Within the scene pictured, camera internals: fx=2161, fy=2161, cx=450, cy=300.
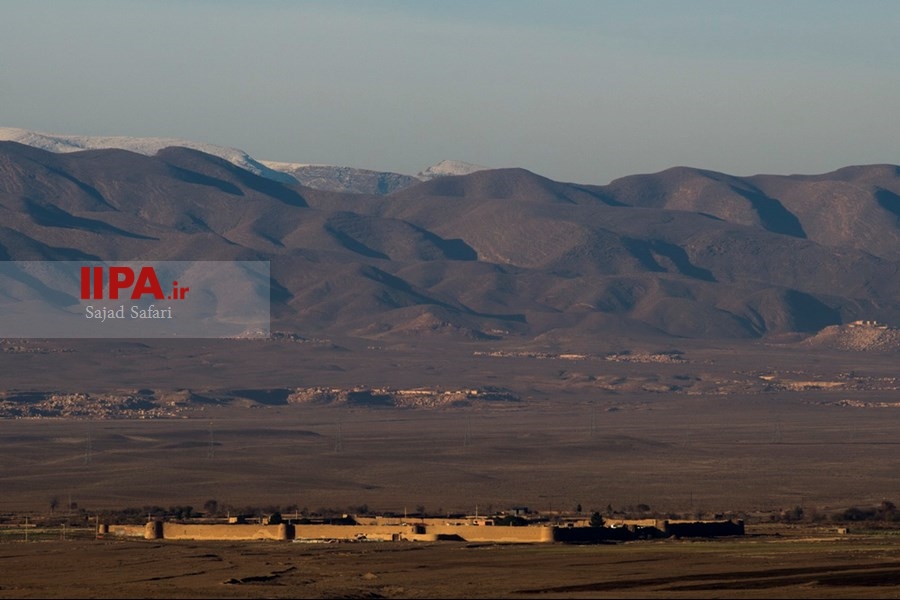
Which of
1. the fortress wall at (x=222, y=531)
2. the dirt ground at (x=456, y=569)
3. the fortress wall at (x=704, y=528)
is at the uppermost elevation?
the fortress wall at (x=222, y=531)

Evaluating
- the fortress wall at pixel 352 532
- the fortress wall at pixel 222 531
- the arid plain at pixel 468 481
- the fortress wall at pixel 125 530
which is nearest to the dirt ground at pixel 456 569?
the arid plain at pixel 468 481

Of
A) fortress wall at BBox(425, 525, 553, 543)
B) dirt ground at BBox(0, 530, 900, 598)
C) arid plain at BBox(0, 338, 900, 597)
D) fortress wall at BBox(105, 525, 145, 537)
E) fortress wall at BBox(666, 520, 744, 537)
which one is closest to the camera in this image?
dirt ground at BBox(0, 530, 900, 598)

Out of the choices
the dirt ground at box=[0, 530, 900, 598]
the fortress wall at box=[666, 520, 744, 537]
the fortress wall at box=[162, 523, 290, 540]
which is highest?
the fortress wall at box=[162, 523, 290, 540]

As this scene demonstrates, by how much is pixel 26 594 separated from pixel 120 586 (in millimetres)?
2974

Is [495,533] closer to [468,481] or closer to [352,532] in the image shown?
[352,532]

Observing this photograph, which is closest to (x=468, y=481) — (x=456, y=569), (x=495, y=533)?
Answer: (x=495, y=533)

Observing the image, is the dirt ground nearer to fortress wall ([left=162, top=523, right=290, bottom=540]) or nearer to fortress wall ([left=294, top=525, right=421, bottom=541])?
fortress wall ([left=162, top=523, right=290, bottom=540])

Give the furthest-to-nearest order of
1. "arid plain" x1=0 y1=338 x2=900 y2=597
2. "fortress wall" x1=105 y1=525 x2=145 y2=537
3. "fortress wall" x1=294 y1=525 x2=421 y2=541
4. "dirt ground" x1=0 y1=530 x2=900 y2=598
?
"fortress wall" x1=105 y1=525 x2=145 y2=537
"fortress wall" x1=294 y1=525 x2=421 y2=541
"arid plain" x1=0 y1=338 x2=900 y2=597
"dirt ground" x1=0 y1=530 x2=900 y2=598

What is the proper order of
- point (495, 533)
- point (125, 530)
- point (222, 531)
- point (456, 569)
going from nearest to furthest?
point (456, 569), point (495, 533), point (222, 531), point (125, 530)

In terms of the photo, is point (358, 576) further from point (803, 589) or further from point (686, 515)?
point (686, 515)

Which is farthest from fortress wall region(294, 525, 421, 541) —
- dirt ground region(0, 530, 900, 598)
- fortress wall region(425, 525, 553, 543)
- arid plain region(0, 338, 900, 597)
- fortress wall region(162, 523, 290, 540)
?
arid plain region(0, 338, 900, 597)

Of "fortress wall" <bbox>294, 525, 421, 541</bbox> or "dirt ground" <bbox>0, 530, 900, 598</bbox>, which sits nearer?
"dirt ground" <bbox>0, 530, 900, 598</bbox>

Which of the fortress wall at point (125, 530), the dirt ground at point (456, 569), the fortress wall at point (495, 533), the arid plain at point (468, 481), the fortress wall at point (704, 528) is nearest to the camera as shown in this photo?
the dirt ground at point (456, 569)

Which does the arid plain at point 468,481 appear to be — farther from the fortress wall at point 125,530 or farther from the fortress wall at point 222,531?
the fortress wall at point 125,530
